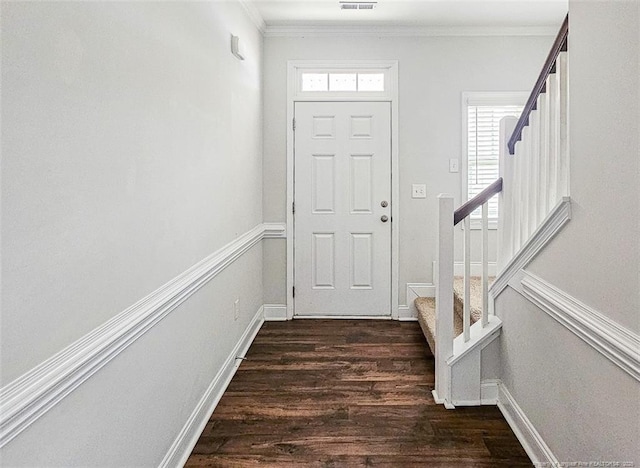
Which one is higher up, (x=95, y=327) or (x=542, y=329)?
(x=95, y=327)

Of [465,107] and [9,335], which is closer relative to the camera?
[9,335]

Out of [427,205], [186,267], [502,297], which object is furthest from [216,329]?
[427,205]

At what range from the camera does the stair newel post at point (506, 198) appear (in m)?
2.46

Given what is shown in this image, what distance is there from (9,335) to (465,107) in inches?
150

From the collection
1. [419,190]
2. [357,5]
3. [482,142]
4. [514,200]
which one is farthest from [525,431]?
[357,5]

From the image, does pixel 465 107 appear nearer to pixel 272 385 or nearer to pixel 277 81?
pixel 277 81

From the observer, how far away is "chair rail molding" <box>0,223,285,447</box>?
37.8 inches

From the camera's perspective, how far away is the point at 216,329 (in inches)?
103

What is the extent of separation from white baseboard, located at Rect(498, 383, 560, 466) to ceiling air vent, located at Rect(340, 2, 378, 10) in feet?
9.03

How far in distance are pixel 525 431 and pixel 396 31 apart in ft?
10.6

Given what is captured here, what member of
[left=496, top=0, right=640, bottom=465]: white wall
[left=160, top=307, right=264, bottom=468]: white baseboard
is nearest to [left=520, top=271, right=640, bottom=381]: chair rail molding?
[left=496, top=0, right=640, bottom=465]: white wall

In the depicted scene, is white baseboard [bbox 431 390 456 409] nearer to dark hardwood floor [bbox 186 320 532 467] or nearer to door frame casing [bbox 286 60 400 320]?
dark hardwood floor [bbox 186 320 532 467]

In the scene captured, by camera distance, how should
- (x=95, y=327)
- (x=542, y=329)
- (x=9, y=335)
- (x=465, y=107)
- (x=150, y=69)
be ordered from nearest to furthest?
(x=9, y=335) < (x=95, y=327) < (x=150, y=69) < (x=542, y=329) < (x=465, y=107)

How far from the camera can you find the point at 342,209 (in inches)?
162
